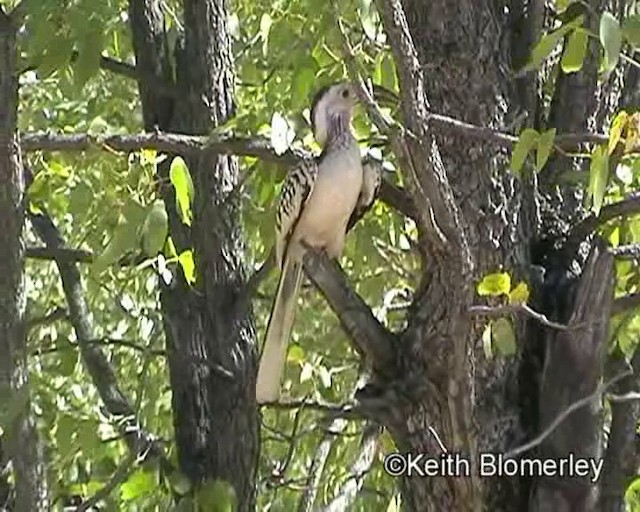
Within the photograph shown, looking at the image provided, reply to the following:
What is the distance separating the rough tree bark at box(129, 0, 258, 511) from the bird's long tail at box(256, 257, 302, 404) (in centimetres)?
51

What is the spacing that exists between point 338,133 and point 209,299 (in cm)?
72

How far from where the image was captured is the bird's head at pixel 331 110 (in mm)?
2553

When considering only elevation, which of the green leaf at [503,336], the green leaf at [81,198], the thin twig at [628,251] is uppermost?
the green leaf at [81,198]

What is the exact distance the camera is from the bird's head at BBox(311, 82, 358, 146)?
2553mm

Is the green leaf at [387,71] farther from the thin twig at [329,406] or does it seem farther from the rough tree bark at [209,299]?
the rough tree bark at [209,299]

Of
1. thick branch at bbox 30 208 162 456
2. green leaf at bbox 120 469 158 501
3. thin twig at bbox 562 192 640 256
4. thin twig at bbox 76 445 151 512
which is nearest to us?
thin twig at bbox 562 192 640 256

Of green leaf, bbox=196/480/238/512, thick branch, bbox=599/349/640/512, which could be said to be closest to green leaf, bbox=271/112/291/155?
thick branch, bbox=599/349/640/512

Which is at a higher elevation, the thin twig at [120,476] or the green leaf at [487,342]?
the green leaf at [487,342]

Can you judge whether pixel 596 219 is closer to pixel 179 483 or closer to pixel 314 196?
pixel 314 196

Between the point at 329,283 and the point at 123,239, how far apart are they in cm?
48

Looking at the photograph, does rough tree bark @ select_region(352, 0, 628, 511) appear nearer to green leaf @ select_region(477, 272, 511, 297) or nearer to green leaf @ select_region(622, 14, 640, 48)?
green leaf @ select_region(477, 272, 511, 297)

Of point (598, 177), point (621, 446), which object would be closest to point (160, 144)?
point (598, 177)

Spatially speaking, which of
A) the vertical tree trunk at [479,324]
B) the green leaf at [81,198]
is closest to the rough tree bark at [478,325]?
the vertical tree trunk at [479,324]

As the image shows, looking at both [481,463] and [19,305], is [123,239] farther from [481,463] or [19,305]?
[481,463]
